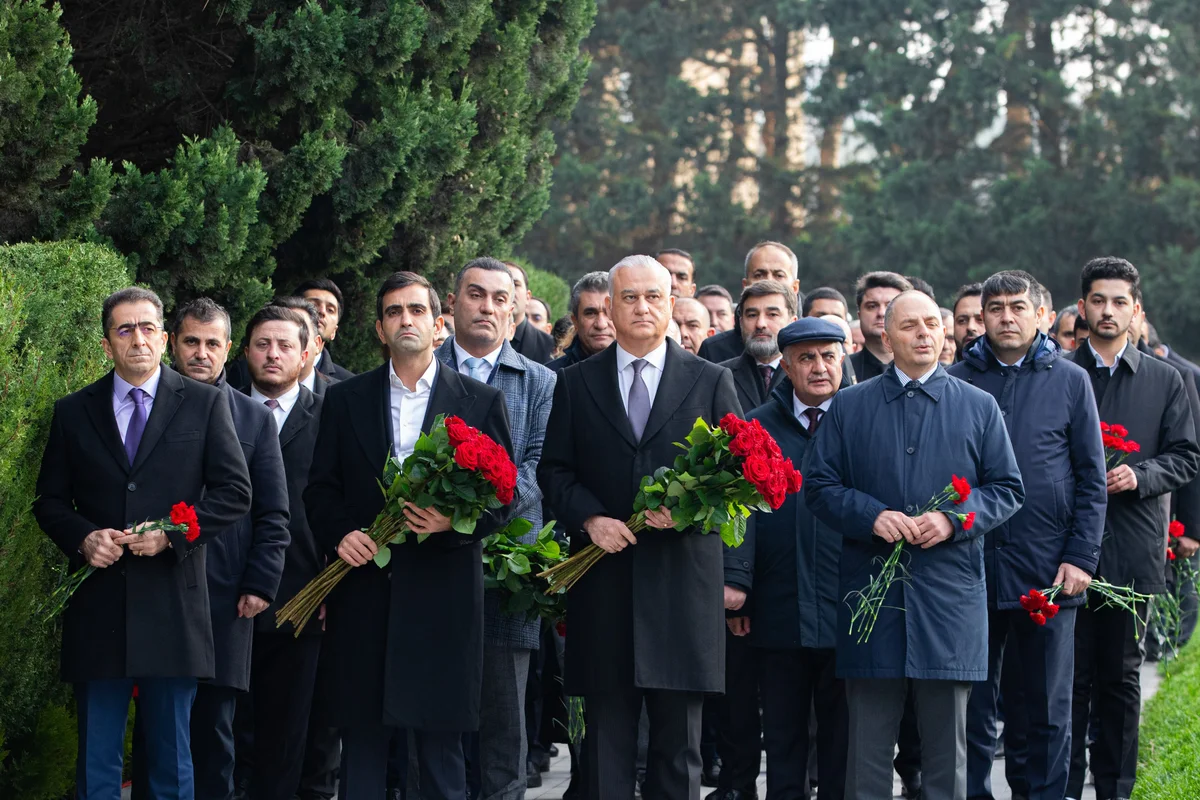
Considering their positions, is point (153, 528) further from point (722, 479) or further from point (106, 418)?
point (722, 479)

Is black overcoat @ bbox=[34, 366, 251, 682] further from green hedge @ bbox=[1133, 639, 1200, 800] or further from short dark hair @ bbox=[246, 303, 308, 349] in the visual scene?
green hedge @ bbox=[1133, 639, 1200, 800]

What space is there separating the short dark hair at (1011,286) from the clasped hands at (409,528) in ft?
10.0

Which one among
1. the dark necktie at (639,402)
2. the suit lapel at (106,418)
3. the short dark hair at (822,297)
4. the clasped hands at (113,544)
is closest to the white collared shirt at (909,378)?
the dark necktie at (639,402)

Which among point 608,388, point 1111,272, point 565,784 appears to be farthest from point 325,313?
point 1111,272

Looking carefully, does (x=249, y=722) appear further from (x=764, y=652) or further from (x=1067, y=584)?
(x=1067, y=584)

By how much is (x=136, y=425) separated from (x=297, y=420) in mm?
1215

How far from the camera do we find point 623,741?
6.10m

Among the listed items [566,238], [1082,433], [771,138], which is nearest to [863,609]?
[1082,433]

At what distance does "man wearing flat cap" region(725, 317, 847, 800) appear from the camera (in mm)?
6926

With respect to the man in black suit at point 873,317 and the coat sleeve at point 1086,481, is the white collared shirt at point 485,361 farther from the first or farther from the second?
the coat sleeve at point 1086,481

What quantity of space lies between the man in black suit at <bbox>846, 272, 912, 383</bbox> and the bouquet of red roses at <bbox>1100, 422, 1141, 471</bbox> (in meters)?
1.36

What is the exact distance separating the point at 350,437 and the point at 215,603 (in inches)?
40.9

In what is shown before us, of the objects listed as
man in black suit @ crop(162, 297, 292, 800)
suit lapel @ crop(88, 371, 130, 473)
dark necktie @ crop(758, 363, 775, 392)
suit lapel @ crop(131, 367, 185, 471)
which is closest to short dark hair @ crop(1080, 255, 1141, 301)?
dark necktie @ crop(758, 363, 775, 392)

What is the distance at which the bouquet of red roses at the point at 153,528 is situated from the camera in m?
5.91
